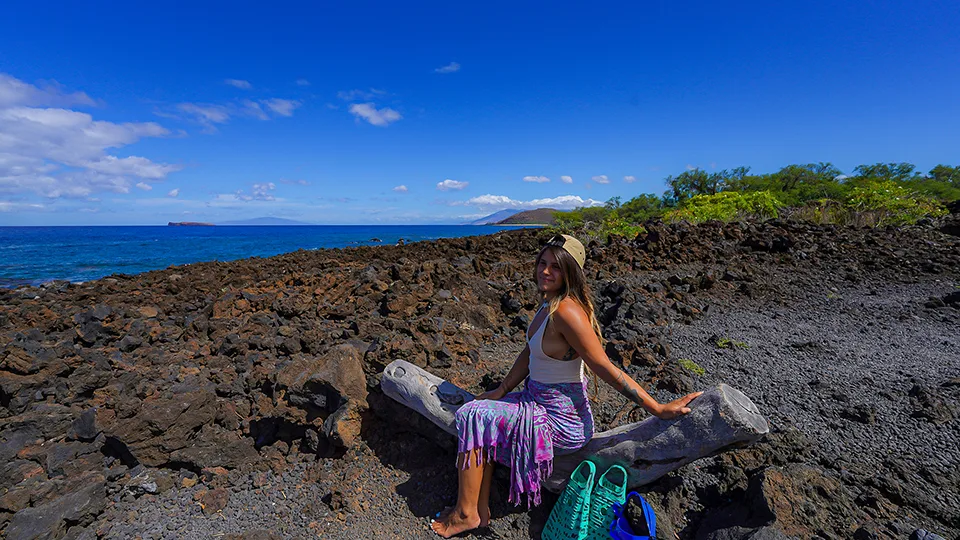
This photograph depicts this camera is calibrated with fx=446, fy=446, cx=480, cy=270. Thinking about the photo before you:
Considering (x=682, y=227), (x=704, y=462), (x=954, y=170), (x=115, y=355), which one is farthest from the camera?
(x=954, y=170)

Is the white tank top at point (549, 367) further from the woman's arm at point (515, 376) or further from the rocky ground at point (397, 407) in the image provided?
the rocky ground at point (397, 407)

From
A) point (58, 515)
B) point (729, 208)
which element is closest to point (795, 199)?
point (729, 208)

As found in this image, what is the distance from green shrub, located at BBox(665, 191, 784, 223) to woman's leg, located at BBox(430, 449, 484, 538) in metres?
15.5

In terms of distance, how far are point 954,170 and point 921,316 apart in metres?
43.6

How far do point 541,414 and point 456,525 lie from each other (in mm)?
914

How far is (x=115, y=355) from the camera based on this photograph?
5418 millimetres

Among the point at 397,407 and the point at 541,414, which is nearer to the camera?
the point at 541,414

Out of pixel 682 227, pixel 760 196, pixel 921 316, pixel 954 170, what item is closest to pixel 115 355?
pixel 921 316

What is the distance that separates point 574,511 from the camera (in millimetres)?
2514

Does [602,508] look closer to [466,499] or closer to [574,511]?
[574,511]

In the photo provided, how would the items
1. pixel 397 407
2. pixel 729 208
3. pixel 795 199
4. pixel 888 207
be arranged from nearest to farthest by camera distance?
pixel 397 407 < pixel 888 207 < pixel 729 208 < pixel 795 199

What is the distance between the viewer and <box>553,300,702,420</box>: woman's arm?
2537mm

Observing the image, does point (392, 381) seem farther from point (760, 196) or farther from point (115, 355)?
point (760, 196)

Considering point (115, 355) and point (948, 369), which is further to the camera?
point (115, 355)
